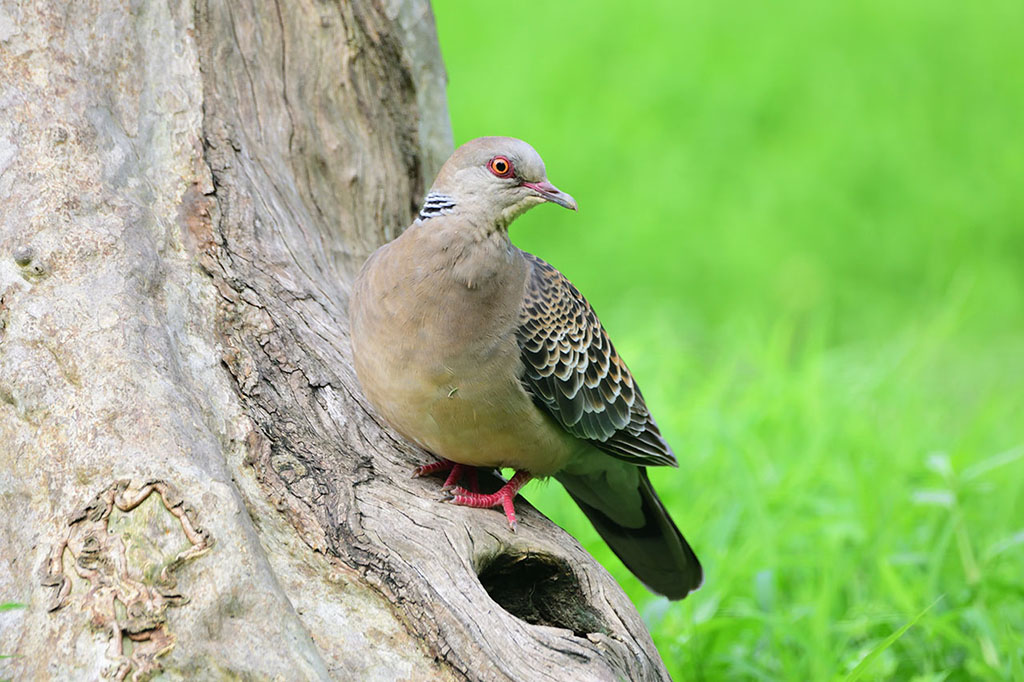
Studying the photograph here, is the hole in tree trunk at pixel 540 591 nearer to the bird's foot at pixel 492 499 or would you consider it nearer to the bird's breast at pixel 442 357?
the bird's foot at pixel 492 499

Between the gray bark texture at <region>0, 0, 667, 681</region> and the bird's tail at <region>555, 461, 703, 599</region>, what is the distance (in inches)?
25.6

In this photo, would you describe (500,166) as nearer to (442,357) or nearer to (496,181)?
(496,181)

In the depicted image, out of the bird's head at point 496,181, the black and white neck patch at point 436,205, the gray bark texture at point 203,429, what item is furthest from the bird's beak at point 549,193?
the gray bark texture at point 203,429

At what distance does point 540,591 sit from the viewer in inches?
124

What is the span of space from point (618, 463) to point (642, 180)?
5.55 meters

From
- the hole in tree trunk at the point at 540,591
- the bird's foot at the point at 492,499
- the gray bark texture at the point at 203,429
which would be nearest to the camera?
the gray bark texture at the point at 203,429

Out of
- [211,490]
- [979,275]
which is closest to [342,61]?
[211,490]

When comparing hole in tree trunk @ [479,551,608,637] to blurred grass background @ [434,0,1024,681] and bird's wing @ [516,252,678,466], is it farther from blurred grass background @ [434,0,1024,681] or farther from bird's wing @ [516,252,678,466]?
blurred grass background @ [434,0,1024,681]

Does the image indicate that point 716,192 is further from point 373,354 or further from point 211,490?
point 211,490

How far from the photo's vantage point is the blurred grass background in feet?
13.5

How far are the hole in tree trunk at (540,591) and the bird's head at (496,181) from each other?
0.99m

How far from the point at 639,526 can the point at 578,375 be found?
0.72m

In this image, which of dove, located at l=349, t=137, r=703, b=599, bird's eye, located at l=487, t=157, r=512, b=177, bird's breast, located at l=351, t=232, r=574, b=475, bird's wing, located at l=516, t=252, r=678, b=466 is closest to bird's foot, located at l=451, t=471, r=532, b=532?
dove, located at l=349, t=137, r=703, b=599

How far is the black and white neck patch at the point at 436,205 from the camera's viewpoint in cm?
328
